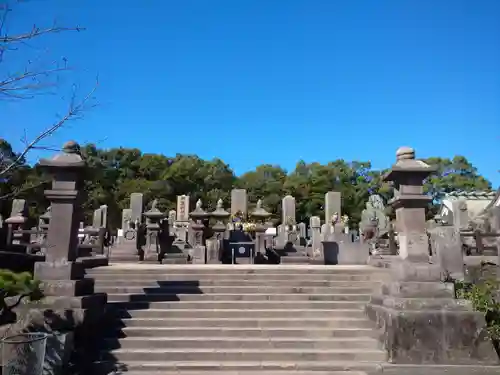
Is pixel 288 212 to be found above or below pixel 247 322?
above

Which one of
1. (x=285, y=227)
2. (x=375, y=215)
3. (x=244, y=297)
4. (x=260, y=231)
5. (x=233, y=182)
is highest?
(x=233, y=182)

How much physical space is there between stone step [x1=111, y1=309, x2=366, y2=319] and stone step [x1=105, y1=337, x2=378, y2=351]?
79 centimetres

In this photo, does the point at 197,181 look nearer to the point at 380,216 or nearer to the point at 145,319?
the point at 380,216

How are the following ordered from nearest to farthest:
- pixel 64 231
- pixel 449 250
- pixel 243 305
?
1. pixel 64 231
2. pixel 243 305
3. pixel 449 250

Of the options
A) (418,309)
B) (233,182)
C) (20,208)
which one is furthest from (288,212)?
(233,182)

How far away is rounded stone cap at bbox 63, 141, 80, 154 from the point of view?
23.7 ft

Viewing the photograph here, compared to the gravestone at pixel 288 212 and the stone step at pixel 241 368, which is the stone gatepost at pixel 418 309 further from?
the gravestone at pixel 288 212

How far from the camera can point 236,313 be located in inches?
293

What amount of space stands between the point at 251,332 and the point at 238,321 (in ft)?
1.32

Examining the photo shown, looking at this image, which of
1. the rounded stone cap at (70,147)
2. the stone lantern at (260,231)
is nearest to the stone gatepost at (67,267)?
the rounded stone cap at (70,147)

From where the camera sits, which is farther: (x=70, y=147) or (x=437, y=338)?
(x=70, y=147)

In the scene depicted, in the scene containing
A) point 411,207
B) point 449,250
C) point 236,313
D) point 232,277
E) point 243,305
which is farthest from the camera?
point 449,250

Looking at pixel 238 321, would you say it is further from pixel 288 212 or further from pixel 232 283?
pixel 288 212

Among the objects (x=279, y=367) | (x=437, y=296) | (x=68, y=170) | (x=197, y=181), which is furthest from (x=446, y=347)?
(x=197, y=181)
